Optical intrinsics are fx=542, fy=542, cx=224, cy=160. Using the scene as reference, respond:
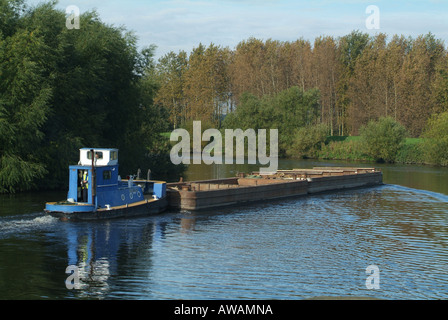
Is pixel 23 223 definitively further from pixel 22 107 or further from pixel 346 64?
pixel 346 64

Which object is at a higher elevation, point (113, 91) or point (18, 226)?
point (113, 91)

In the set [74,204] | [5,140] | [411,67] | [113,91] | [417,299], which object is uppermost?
[411,67]

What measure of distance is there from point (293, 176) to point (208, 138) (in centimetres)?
7290

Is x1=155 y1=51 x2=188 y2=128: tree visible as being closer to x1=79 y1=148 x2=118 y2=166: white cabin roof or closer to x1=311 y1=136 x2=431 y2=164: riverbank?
x1=311 y1=136 x2=431 y2=164: riverbank

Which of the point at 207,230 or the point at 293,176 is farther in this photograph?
the point at 293,176

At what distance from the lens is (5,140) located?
43781 mm

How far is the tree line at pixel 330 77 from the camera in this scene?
118 metres

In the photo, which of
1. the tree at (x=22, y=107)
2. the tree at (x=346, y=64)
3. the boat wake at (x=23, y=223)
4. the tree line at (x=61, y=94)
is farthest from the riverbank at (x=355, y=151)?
the boat wake at (x=23, y=223)

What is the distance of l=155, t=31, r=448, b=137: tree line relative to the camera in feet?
389

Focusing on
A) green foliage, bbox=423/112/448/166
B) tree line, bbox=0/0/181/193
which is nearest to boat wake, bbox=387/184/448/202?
tree line, bbox=0/0/181/193

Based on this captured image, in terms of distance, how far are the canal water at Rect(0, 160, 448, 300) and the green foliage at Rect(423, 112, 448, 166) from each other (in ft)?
186

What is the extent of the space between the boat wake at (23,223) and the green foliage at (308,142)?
82.5m
